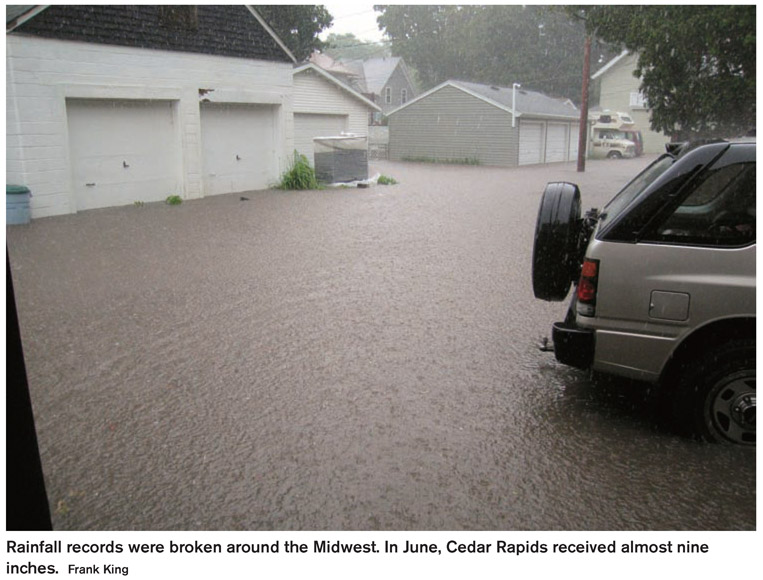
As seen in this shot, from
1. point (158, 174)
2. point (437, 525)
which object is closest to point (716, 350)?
point (437, 525)

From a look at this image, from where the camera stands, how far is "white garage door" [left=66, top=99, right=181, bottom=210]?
1387 centimetres

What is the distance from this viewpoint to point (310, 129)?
23.4 metres

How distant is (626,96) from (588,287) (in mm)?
49025

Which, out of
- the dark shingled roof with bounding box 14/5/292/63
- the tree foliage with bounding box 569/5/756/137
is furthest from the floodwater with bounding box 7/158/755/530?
the tree foliage with bounding box 569/5/756/137

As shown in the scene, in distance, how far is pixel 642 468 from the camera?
3.42m

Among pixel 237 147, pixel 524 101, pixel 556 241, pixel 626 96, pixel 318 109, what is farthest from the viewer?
pixel 626 96

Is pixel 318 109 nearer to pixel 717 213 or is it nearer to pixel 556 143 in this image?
pixel 556 143

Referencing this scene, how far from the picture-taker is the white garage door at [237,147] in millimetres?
16797

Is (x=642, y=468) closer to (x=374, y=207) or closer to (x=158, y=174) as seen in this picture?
(x=374, y=207)

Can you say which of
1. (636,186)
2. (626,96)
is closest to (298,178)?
(636,186)

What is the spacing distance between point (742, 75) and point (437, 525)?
15658 mm

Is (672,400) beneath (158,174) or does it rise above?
beneath

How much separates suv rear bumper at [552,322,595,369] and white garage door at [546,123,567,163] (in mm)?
34236

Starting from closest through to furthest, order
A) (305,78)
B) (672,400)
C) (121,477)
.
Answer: (121,477)
(672,400)
(305,78)
